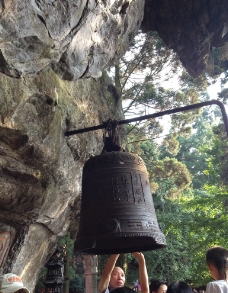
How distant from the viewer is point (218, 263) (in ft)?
8.13

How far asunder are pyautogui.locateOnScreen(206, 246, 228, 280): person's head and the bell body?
0.40 m

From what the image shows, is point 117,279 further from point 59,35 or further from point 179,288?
point 59,35

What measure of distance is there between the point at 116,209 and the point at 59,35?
5.90 ft

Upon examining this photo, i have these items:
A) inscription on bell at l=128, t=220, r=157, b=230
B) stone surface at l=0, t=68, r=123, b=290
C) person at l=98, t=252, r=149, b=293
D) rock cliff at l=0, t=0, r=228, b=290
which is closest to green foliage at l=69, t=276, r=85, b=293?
rock cliff at l=0, t=0, r=228, b=290

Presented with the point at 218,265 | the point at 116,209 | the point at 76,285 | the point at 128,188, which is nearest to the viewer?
the point at 218,265

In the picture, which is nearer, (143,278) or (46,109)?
(143,278)

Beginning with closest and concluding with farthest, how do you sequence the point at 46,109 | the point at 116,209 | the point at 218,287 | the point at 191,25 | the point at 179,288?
1. the point at 218,287
2. the point at 116,209
3. the point at 179,288
4. the point at 46,109
5. the point at 191,25

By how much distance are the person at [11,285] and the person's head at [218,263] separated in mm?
1436

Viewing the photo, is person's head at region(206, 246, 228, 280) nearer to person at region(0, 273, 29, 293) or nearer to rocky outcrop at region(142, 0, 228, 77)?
person at region(0, 273, 29, 293)

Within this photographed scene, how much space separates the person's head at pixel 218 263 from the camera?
2.45 meters

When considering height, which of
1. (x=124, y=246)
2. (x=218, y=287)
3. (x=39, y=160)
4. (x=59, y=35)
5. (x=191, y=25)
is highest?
(x=191, y=25)

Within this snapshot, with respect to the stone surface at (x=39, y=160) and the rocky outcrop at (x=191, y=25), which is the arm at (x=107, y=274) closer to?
the stone surface at (x=39, y=160)

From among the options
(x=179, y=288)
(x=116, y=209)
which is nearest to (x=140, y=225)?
(x=116, y=209)

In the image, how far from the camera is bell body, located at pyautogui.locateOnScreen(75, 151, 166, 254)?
2482 millimetres
